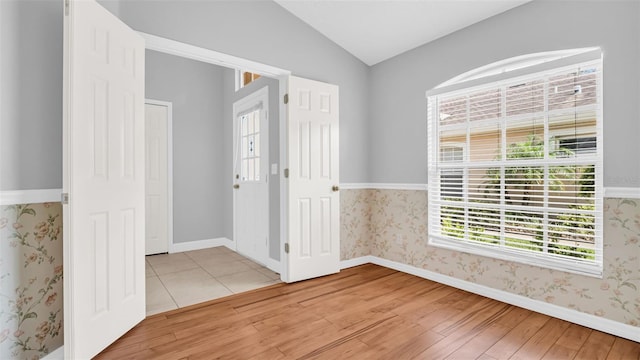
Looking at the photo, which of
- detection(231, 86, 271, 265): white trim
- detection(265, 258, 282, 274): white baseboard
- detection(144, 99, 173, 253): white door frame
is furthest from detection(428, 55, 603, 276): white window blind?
detection(144, 99, 173, 253): white door frame

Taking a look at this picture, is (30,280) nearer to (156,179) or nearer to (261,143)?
(261,143)

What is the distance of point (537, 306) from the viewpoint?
2.39 meters

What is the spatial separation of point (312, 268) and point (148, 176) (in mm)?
2718

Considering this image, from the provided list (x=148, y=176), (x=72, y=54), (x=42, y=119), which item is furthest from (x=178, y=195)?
(x=72, y=54)

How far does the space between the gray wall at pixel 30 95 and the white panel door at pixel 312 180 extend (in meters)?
1.77

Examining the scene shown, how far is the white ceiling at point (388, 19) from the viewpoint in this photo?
2620 millimetres

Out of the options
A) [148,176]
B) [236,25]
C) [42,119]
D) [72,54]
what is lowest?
[148,176]

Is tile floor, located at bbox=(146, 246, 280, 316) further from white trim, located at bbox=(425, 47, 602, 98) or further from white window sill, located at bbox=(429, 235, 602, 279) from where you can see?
white trim, located at bbox=(425, 47, 602, 98)

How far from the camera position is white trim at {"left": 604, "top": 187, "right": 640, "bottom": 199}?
6.40 ft

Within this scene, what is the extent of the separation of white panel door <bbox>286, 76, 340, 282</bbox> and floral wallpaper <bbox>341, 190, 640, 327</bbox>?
0.30 m

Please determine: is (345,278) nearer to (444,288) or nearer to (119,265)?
(444,288)

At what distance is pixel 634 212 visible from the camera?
196 centimetres

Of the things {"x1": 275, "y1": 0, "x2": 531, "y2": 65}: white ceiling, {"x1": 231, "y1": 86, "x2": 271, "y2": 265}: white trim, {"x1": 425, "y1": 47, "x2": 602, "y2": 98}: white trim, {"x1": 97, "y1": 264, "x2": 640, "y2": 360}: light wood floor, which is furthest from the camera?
{"x1": 231, "y1": 86, "x2": 271, "y2": 265}: white trim

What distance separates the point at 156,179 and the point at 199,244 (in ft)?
3.72
